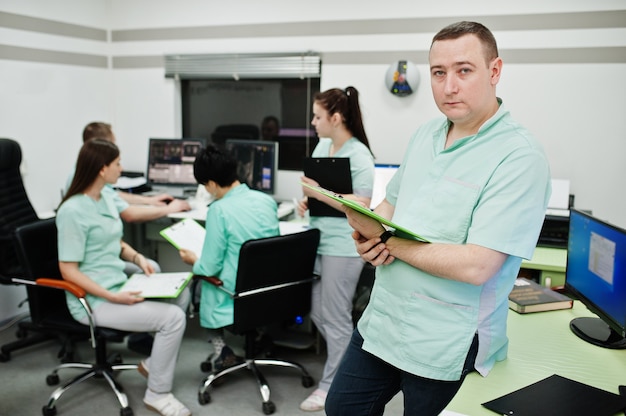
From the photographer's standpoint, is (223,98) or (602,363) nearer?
(602,363)

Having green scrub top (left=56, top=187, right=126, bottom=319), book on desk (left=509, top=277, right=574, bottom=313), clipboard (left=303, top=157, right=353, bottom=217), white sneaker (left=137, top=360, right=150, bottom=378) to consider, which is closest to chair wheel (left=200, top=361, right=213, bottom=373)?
white sneaker (left=137, top=360, right=150, bottom=378)

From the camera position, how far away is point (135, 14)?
4.21m

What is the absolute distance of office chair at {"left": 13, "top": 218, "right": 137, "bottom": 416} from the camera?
244 cm

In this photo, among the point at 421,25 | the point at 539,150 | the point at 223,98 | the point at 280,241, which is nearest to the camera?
the point at 539,150

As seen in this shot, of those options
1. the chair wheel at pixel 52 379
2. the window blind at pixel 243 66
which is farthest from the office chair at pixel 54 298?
the window blind at pixel 243 66

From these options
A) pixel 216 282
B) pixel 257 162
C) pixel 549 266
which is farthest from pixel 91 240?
pixel 549 266

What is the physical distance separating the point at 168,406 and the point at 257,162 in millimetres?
1804

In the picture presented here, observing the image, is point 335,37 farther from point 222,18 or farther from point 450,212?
point 450,212

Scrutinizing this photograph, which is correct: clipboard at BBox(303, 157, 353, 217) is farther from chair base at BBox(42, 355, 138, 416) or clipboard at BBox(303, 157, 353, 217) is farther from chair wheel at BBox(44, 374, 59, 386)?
chair wheel at BBox(44, 374, 59, 386)

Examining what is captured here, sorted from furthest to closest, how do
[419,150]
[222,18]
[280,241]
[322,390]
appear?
[222,18], [322,390], [280,241], [419,150]

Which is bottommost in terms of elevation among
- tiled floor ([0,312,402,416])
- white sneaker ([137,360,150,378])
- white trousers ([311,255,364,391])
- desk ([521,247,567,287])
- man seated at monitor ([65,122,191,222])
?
tiled floor ([0,312,402,416])

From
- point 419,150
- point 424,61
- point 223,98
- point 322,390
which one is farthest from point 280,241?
point 223,98

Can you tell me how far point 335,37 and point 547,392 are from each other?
292 cm

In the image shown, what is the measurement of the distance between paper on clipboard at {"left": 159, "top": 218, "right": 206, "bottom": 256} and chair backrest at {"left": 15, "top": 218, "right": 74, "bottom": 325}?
0.55 m
